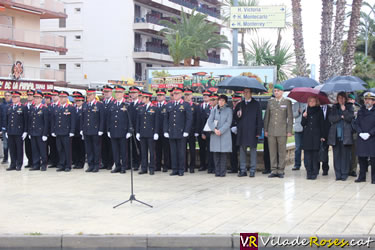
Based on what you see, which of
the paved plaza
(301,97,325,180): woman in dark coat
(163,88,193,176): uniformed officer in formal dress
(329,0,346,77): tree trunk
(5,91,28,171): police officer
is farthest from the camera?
(329,0,346,77): tree trunk

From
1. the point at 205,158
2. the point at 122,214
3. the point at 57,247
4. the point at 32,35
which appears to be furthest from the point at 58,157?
the point at 32,35

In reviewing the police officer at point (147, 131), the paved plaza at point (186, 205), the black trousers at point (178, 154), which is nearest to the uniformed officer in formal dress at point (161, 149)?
the police officer at point (147, 131)

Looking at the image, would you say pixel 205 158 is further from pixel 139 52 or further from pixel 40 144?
pixel 139 52

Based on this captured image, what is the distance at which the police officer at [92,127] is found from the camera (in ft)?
49.8

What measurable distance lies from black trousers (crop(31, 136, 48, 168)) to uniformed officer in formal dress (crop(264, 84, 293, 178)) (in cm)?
588

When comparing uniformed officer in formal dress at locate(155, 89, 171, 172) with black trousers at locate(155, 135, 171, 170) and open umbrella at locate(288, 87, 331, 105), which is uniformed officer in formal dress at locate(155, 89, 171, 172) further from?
open umbrella at locate(288, 87, 331, 105)

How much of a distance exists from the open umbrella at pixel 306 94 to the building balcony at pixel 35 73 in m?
32.3

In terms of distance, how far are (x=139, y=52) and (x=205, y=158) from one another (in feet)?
158

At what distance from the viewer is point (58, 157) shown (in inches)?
645

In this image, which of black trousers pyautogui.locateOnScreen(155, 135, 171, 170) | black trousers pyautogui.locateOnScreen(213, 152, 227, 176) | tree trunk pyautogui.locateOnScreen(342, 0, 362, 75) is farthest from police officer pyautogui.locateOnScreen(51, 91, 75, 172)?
tree trunk pyautogui.locateOnScreen(342, 0, 362, 75)

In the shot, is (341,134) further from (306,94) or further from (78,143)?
(78,143)

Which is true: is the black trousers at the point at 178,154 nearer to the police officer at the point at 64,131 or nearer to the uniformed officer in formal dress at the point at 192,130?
the uniformed officer in formal dress at the point at 192,130

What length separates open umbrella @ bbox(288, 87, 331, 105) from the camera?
1363 cm

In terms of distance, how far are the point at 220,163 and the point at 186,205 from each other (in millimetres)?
4358
